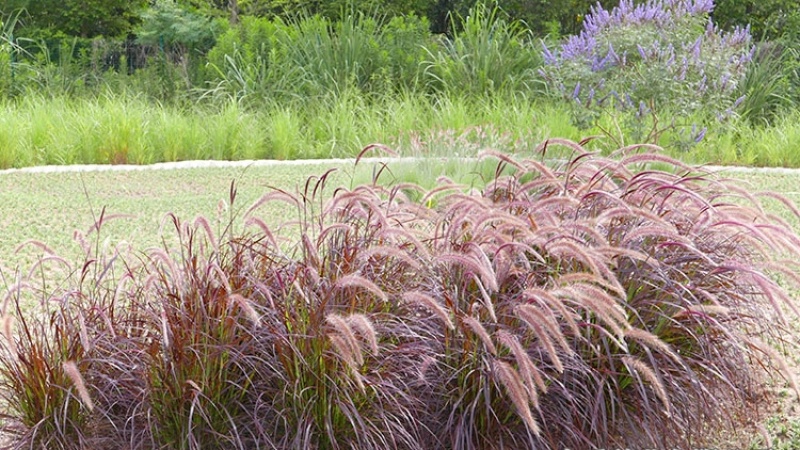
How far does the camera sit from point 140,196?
26.2ft

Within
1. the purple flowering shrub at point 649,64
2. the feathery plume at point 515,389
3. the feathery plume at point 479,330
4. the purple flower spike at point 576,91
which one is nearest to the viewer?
the feathery plume at point 515,389

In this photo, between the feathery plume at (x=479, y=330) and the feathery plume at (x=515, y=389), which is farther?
the feathery plume at (x=479, y=330)

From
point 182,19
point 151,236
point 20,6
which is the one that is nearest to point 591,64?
point 151,236

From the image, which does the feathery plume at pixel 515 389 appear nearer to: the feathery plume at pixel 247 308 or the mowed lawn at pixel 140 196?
the feathery plume at pixel 247 308

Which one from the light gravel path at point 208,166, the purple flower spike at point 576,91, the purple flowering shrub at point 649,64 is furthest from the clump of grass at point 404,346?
the light gravel path at point 208,166

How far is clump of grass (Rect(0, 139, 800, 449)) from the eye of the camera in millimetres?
2748

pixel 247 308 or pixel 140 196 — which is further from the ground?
pixel 247 308

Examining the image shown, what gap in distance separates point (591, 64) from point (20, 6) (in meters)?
15.0

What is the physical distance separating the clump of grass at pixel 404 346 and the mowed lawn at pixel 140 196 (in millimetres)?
2672

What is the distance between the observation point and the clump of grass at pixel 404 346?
275 centimetres

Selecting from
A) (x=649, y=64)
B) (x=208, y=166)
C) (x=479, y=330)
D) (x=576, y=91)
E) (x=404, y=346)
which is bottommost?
Result: (x=208, y=166)

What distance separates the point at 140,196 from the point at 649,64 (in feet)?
14.8

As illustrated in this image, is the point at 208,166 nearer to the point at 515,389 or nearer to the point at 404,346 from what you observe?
the point at 404,346

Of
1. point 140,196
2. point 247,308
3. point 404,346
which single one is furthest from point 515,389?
point 140,196
